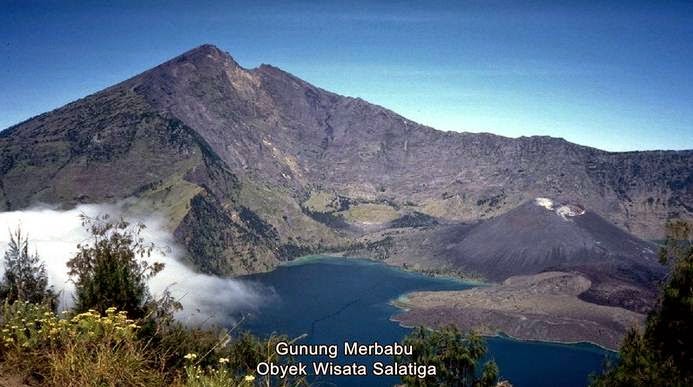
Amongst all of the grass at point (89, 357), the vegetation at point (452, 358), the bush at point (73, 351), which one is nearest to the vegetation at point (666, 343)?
the vegetation at point (452, 358)

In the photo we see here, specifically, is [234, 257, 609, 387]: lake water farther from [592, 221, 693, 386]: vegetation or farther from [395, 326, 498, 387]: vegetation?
[592, 221, 693, 386]: vegetation

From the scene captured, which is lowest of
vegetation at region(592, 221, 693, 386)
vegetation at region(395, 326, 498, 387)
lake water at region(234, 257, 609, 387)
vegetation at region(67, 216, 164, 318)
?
lake water at region(234, 257, 609, 387)

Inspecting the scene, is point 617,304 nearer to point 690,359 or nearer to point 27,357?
point 690,359

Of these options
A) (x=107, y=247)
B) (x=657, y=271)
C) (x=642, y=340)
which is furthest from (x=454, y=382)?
(x=657, y=271)

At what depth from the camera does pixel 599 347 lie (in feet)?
456

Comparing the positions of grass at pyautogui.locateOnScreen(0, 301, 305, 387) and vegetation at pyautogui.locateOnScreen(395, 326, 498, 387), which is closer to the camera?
grass at pyautogui.locateOnScreen(0, 301, 305, 387)

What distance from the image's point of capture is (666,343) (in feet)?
79.3

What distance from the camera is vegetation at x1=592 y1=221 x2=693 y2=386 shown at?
22.1m

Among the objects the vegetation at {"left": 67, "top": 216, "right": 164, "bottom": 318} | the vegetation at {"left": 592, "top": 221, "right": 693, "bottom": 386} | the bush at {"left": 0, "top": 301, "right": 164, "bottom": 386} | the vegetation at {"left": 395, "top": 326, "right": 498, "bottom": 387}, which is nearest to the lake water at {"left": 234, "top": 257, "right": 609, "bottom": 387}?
the vegetation at {"left": 395, "top": 326, "right": 498, "bottom": 387}

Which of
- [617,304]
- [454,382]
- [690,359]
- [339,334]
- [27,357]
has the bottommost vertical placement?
[339,334]

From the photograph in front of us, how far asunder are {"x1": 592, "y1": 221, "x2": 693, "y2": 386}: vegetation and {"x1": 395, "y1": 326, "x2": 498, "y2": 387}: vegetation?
10.8m

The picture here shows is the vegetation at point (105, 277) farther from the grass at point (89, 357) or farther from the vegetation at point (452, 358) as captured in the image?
the vegetation at point (452, 358)

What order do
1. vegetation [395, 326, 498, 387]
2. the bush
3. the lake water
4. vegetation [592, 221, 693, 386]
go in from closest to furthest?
the bush → vegetation [592, 221, 693, 386] → vegetation [395, 326, 498, 387] → the lake water

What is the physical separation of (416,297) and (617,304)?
6711 centimetres
